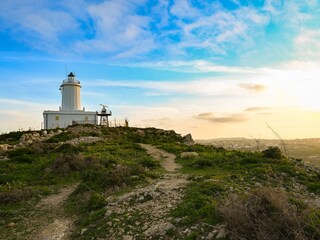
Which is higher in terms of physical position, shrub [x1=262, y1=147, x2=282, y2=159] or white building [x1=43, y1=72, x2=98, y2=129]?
white building [x1=43, y1=72, x2=98, y2=129]

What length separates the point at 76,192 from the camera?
38.2ft

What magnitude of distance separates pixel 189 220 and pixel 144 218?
1432 mm

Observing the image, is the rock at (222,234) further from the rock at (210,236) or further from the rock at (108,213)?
the rock at (108,213)

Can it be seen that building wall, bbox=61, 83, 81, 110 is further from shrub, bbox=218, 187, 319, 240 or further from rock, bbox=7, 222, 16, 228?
shrub, bbox=218, 187, 319, 240

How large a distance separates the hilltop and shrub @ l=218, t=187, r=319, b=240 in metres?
0.02

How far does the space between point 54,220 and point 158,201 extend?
3214mm

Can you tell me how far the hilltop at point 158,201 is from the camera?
20.2 feet

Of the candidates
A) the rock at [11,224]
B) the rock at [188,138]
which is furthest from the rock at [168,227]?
the rock at [188,138]

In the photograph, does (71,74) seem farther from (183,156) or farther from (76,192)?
(76,192)

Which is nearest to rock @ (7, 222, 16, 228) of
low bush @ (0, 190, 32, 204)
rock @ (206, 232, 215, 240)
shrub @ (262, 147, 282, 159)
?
low bush @ (0, 190, 32, 204)

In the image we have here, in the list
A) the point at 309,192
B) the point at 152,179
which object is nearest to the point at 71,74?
the point at 152,179

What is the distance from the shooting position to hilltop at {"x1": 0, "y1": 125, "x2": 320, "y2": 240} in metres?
6.16

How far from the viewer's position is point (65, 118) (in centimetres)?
4684

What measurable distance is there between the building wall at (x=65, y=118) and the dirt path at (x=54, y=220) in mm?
35092
